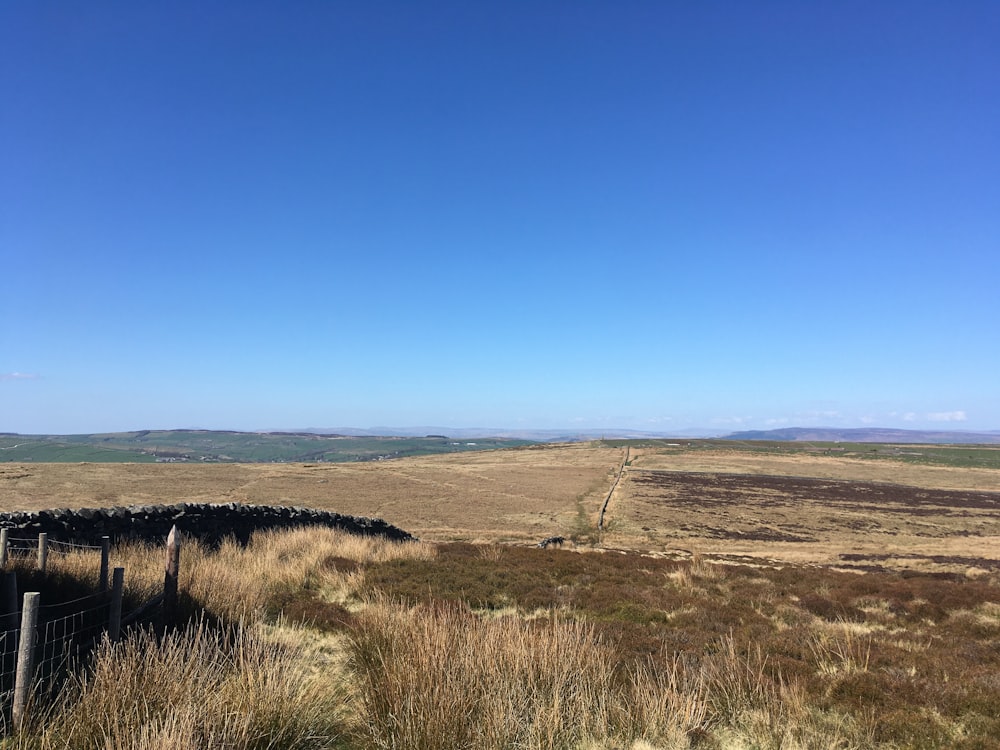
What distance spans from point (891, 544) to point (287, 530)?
124 ft

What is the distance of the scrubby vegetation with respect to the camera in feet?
13.1

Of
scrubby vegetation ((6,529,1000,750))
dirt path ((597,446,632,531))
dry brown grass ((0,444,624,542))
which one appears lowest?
dirt path ((597,446,632,531))

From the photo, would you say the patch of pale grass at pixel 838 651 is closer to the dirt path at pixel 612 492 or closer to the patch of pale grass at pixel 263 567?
the patch of pale grass at pixel 263 567

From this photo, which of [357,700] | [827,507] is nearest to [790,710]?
[357,700]

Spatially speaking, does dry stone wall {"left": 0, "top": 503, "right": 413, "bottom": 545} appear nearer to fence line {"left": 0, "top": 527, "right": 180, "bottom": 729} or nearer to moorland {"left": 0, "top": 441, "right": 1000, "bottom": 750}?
moorland {"left": 0, "top": 441, "right": 1000, "bottom": 750}

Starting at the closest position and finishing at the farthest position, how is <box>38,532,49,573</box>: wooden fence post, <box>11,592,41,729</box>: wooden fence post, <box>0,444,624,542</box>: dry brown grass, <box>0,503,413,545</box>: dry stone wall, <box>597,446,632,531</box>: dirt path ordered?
<box>11,592,41,729</box>: wooden fence post
<box>38,532,49,573</box>: wooden fence post
<box>0,503,413,545</box>: dry stone wall
<box>0,444,624,542</box>: dry brown grass
<box>597,446,632,531</box>: dirt path

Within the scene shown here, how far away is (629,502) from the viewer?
52.2 metres

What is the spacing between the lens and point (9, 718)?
436 centimetres

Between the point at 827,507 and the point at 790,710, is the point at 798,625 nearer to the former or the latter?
the point at 790,710

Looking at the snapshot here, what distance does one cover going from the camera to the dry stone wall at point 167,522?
1361cm

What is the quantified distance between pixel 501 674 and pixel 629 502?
163 feet

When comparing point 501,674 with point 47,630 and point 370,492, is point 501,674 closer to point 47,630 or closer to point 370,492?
point 47,630

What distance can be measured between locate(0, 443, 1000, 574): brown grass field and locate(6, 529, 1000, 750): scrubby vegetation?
18.1m

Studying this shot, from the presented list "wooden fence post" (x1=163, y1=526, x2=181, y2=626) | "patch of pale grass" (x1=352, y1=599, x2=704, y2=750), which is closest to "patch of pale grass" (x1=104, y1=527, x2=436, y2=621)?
"wooden fence post" (x1=163, y1=526, x2=181, y2=626)
